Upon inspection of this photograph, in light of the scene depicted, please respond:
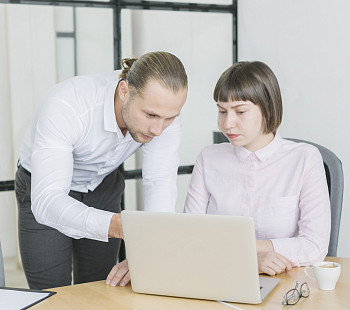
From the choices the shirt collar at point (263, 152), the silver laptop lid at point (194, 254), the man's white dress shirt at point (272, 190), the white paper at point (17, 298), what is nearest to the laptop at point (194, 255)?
the silver laptop lid at point (194, 254)

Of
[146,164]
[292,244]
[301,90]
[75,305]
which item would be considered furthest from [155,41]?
[75,305]

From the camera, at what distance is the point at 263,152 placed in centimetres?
203

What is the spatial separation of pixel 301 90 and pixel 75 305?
2.15 m

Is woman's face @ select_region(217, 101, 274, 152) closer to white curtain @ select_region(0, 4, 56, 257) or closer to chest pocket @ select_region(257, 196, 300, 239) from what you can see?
chest pocket @ select_region(257, 196, 300, 239)

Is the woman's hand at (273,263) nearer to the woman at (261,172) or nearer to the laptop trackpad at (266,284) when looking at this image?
the laptop trackpad at (266,284)

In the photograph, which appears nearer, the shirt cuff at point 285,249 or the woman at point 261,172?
the shirt cuff at point 285,249

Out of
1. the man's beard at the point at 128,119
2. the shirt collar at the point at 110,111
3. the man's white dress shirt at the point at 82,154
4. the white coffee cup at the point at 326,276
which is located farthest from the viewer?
the shirt collar at the point at 110,111

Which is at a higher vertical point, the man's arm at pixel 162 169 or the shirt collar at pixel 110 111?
the shirt collar at pixel 110 111

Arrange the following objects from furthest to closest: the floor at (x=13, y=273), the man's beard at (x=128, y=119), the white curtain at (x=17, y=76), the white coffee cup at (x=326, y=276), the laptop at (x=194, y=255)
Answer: the floor at (x=13, y=273) → the white curtain at (x=17, y=76) → the man's beard at (x=128, y=119) → the white coffee cup at (x=326, y=276) → the laptop at (x=194, y=255)

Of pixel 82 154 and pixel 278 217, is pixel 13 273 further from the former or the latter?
pixel 278 217

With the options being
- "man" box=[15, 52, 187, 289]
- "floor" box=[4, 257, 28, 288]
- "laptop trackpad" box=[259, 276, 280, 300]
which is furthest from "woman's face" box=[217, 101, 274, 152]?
"floor" box=[4, 257, 28, 288]

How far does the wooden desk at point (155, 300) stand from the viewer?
1378mm

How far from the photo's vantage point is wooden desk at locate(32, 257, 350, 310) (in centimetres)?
138

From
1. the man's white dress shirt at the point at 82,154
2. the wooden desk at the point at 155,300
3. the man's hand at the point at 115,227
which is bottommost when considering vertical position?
the wooden desk at the point at 155,300
